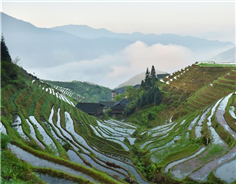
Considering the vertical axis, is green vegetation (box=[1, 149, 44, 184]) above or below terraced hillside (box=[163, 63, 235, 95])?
below

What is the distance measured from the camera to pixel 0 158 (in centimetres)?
1040

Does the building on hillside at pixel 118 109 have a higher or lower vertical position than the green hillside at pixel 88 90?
lower

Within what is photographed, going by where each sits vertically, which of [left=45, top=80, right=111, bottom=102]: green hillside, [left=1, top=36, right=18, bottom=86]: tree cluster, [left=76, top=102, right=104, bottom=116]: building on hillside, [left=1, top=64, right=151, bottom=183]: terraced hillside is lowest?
[left=1, top=64, right=151, bottom=183]: terraced hillside

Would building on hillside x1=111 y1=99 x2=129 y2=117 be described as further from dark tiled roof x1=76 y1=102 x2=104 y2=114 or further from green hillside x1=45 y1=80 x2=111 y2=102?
green hillside x1=45 y1=80 x2=111 y2=102

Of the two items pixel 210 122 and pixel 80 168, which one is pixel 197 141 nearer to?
pixel 210 122

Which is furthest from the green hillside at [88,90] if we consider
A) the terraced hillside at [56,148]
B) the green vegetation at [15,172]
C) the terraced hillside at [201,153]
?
the green vegetation at [15,172]

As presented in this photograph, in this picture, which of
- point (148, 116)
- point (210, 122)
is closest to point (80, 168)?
point (210, 122)

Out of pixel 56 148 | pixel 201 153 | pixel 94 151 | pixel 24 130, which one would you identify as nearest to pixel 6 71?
pixel 24 130

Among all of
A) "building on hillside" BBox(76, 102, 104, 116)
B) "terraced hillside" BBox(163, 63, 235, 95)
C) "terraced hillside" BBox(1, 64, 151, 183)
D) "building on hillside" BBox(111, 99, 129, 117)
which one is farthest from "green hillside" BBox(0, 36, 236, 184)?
"building on hillside" BBox(111, 99, 129, 117)

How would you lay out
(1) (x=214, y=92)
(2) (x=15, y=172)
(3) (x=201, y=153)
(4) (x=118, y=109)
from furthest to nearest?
(4) (x=118, y=109) → (1) (x=214, y=92) → (3) (x=201, y=153) → (2) (x=15, y=172)

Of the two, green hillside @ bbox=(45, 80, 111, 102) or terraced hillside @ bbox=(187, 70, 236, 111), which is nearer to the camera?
terraced hillside @ bbox=(187, 70, 236, 111)

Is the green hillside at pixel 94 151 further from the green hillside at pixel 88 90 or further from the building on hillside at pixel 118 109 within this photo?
the green hillside at pixel 88 90

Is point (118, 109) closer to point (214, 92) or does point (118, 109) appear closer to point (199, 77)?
point (199, 77)

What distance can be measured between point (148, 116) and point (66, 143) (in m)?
35.2
